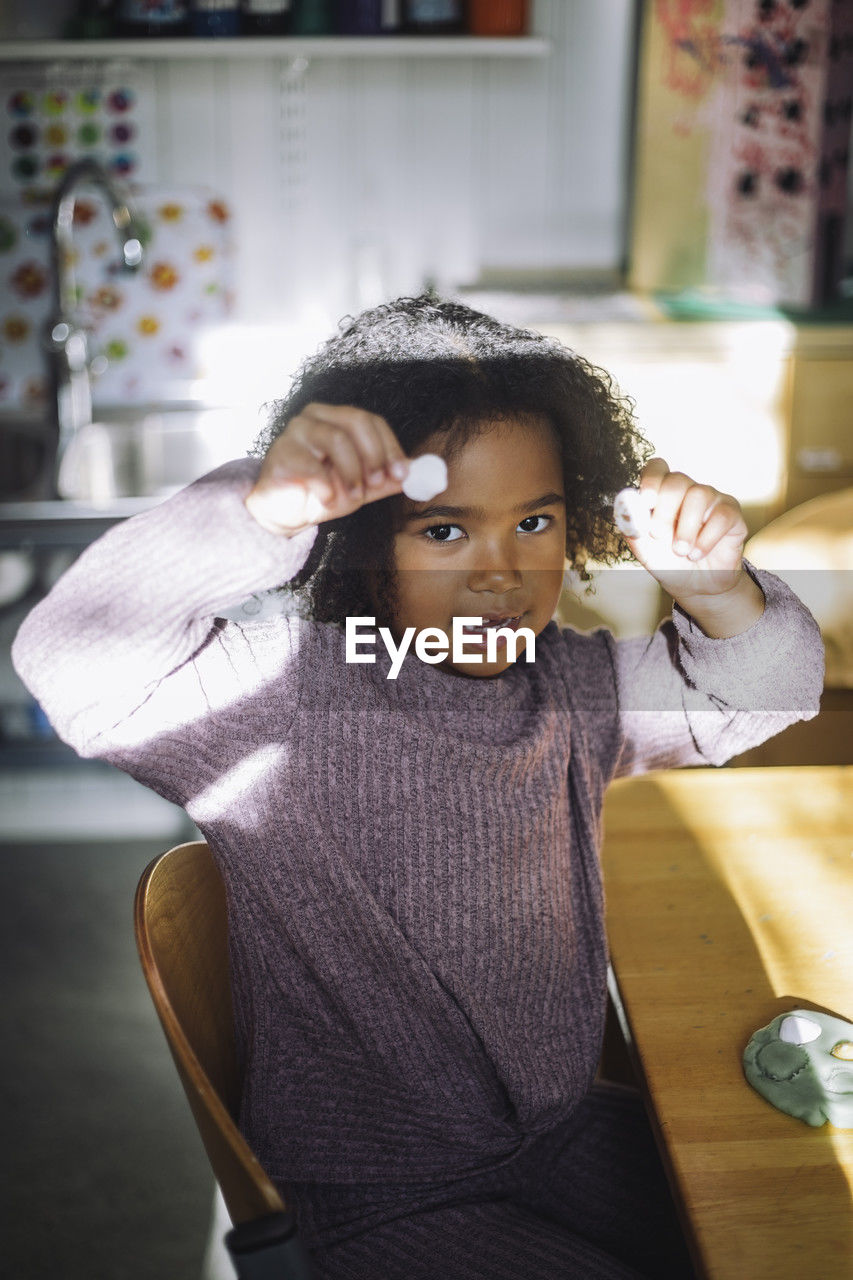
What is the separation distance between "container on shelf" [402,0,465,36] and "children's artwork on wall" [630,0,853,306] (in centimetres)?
35

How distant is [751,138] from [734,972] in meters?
1.80

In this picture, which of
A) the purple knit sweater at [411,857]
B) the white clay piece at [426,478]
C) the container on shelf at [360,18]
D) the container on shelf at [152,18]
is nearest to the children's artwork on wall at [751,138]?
the container on shelf at [360,18]

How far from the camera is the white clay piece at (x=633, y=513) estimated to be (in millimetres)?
536

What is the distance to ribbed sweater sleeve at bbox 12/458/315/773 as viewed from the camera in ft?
1.71

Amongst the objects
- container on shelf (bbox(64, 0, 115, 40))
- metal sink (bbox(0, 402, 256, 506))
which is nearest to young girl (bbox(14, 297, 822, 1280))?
metal sink (bbox(0, 402, 256, 506))

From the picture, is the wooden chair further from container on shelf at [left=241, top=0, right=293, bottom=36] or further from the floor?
container on shelf at [left=241, top=0, right=293, bottom=36]

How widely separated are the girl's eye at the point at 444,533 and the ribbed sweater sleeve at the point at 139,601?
63 mm

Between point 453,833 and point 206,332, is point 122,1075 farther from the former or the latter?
point 206,332

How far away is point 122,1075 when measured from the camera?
136 cm

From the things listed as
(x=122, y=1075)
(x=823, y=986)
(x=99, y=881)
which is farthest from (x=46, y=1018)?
(x=823, y=986)

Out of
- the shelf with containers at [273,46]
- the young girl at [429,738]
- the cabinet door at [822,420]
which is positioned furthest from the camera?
the shelf with containers at [273,46]

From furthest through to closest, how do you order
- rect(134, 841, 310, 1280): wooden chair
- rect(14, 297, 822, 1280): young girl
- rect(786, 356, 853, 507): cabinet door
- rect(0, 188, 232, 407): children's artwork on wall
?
rect(0, 188, 232, 407): children's artwork on wall < rect(786, 356, 853, 507): cabinet door < rect(14, 297, 822, 1280): young girl < rect(134, 841, 310, 1280): wooden chair

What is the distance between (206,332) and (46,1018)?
46.6 inches

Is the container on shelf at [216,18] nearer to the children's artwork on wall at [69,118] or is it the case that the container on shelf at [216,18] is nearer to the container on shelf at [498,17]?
the children's artwork on wall at [69,118]
